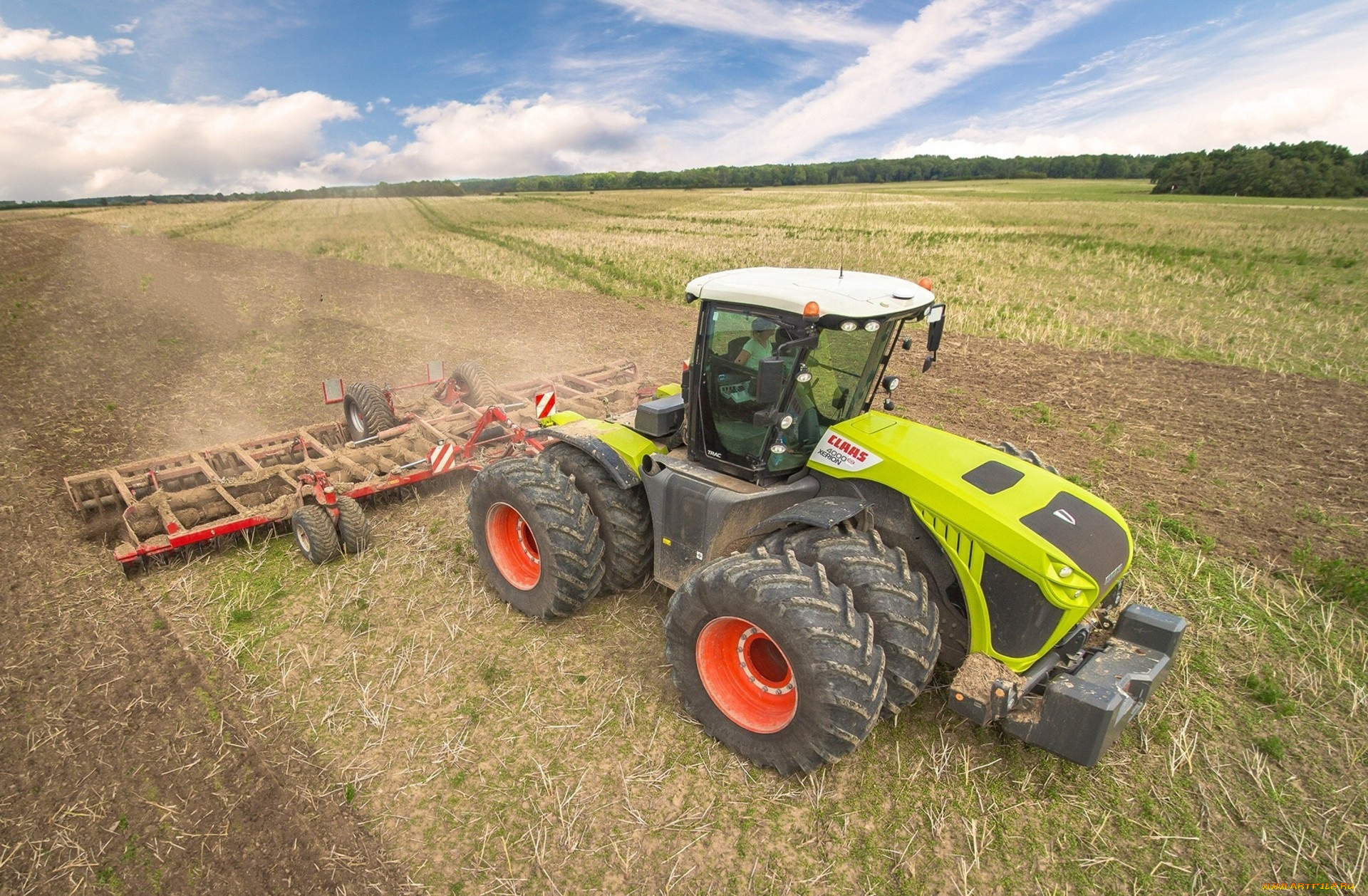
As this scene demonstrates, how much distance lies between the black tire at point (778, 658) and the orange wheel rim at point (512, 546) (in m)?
1.79

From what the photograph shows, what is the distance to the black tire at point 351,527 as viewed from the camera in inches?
235

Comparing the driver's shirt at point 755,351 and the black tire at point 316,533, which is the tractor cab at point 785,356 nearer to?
the driver's shirt at point 755,351

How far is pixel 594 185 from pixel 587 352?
89936 millimetres

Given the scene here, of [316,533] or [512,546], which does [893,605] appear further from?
[316,533]

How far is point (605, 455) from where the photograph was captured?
495 cm

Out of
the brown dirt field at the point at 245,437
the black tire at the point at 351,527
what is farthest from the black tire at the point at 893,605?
the black tire at the point at 351,527

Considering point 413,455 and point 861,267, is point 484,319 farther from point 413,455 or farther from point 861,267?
point 861,267

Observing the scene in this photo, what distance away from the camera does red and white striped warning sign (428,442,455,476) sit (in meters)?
6.91

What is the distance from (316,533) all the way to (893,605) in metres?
4.75

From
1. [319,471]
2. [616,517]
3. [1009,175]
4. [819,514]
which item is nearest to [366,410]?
[319,471]

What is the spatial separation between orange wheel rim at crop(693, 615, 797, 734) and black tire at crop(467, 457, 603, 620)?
1.20 meters

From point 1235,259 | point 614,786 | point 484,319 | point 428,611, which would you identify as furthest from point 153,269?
point 1235,259

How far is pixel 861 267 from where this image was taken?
2166 cm

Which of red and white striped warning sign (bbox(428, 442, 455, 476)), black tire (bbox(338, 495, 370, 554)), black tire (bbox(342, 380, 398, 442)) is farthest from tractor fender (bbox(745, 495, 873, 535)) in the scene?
black tire (bbox(342, 380, 398, 442))
